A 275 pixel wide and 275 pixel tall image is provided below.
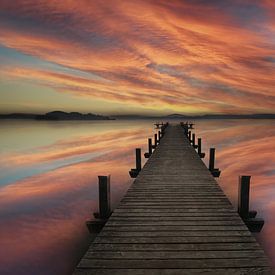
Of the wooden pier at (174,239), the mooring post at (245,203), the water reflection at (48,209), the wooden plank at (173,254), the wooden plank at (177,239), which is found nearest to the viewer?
the wooden pier at (174,239)

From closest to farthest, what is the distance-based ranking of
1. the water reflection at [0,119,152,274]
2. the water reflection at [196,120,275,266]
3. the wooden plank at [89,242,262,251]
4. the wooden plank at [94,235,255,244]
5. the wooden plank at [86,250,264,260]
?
the wooden plank at [86,250,264,260]
the wooden plank at [89,242,262,251]
the wooden plank at [94,235,255,244]
the water reflection at [0,119,152,274]
the water reflection at [196,120,275,266]

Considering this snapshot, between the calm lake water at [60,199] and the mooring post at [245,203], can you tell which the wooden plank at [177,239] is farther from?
the calm lake water at [60,199]

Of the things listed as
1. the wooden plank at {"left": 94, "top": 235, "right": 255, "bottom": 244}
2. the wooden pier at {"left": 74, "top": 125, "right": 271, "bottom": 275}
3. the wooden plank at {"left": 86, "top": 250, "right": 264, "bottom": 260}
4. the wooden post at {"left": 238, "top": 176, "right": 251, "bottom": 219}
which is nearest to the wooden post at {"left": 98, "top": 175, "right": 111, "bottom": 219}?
the wooden pier at {"left": 74, "top": 125, "right": 271, "bottom": 275}

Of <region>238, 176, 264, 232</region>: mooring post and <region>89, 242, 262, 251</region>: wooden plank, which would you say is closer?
→ <region>89, 242, 262, 251</region>: wooden plank

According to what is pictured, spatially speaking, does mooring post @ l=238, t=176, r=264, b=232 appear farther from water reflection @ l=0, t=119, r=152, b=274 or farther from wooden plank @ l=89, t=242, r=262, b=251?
water reflection @ l=0, t=119, r=152, b=274

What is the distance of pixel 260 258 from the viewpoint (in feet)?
11.8

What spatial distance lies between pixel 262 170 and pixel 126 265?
19029mm

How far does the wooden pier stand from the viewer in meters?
3.45

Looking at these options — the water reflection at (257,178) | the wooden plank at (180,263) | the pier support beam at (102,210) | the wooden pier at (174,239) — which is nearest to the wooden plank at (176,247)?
the wooden pier at (174,239)

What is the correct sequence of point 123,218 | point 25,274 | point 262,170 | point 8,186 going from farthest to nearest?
point 262,170 → point 8,186 → point 25,274 → point 123,218

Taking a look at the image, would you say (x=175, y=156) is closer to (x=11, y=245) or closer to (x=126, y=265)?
(x=11, y=245)

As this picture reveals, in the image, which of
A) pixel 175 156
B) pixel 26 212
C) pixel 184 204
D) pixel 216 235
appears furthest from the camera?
pixel 175 156

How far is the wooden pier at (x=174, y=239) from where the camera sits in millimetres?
3449

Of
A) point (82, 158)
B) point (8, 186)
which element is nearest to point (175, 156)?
point (8, 186)
